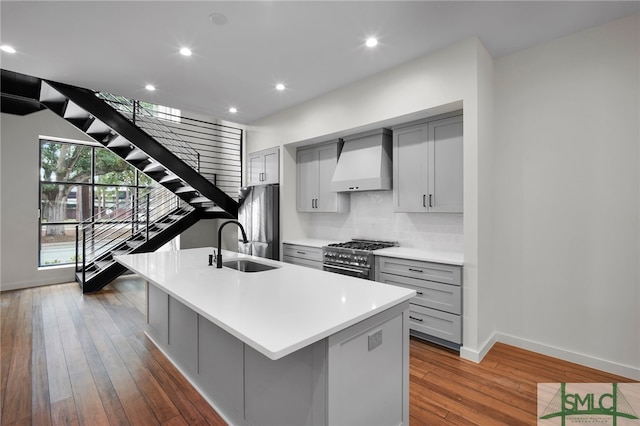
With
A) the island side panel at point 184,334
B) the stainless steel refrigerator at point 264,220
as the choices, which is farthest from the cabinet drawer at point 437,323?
the stainless steel refrigerator at point 264,220

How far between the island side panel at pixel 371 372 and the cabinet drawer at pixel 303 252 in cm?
243

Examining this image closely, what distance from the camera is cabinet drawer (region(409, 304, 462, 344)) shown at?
287 cm

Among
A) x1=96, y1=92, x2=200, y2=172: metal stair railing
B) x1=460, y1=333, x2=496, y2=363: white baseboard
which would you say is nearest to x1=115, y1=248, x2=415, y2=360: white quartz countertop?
x1=460, y1=333, x2=496, y2=363: white baseboard

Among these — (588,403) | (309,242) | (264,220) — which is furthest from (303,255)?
(588,403)

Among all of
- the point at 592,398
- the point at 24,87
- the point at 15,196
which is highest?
the point at 24,87

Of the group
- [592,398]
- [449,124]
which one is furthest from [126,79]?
[592,398]

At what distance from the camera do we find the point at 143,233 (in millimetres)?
5840

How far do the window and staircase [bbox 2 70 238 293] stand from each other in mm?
231

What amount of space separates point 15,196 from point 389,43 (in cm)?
631

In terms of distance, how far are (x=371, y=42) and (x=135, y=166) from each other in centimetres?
429

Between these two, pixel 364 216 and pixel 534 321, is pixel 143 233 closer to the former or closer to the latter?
pixel 364 216

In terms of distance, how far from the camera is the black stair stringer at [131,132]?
3814 mm

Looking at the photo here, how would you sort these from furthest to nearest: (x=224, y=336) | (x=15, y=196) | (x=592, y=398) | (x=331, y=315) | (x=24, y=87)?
(x=15, y=196), (x=24, y=87), (x=592, y=398), (x=224, y=336), (x=331, y=315)

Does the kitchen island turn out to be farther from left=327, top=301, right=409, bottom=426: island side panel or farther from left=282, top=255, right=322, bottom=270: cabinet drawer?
left=282, top=255, right=322, bottom=270: cabinet drawer
